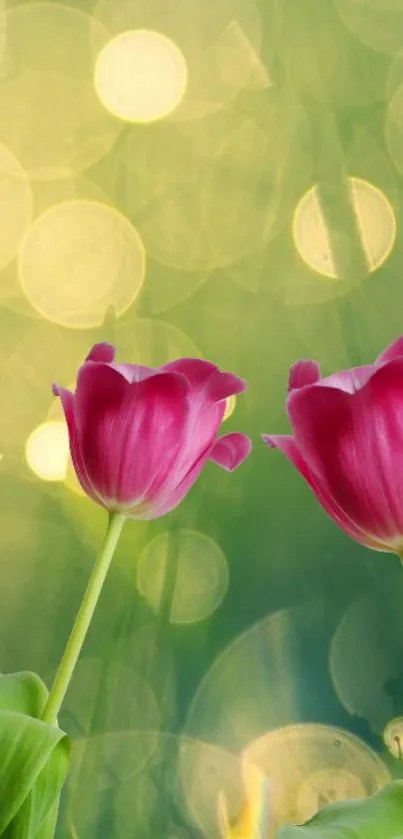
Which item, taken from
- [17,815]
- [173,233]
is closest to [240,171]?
[173,233]

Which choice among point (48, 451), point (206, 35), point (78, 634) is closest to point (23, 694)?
point (78, 634)

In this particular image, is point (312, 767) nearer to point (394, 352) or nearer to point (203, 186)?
point (394, 352)

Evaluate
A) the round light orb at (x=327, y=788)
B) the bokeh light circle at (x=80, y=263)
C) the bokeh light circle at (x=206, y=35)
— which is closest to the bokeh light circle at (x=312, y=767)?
the round light orb at (x=327, y=788)

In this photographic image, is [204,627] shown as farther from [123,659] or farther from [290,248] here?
[290,248]

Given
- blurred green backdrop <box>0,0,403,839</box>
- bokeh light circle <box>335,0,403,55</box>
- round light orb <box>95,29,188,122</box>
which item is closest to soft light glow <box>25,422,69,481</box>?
blurred green backdrop <box>0,0,403,839</box>

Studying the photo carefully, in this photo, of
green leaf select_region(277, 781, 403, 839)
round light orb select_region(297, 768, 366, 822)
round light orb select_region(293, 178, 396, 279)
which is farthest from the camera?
round light orb select_region(293, 178, 396, 279)

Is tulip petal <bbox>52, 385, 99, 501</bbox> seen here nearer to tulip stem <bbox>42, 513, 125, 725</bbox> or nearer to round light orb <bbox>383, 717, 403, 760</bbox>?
tulip stem <bbox>42, 513, 125, 725</bbox>
